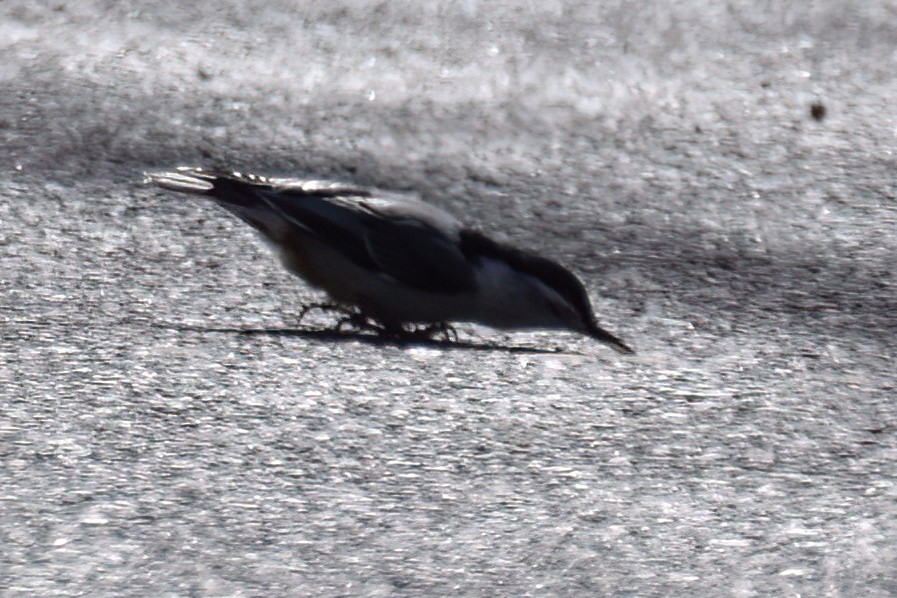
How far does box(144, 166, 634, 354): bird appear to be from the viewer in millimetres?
3764

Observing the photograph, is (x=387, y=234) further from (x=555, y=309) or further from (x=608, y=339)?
(x=608, y=339)

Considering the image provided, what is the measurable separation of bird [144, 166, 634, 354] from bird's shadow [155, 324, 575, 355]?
0.16ft

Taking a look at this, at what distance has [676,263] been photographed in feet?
12.9

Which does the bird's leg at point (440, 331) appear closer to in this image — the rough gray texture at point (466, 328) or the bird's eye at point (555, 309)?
the rough gray texture at point (466, 328)

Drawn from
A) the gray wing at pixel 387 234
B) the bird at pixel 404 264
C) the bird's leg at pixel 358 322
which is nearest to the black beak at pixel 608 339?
the bird at pixel 404 264

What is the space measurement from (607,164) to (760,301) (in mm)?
744

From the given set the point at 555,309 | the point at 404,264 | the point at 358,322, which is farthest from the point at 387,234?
the point at 555,309

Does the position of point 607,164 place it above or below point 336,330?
above

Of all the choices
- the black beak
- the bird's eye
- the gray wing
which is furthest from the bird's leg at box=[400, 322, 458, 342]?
the black beak

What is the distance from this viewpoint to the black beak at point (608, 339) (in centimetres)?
371

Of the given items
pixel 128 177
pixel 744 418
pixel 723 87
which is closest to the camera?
pixel 744 418

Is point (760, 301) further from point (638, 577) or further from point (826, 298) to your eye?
point (638, 577)

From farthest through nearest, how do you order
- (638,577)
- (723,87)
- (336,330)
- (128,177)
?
(723,87) → (128,177) → (336,330) → (638,577)

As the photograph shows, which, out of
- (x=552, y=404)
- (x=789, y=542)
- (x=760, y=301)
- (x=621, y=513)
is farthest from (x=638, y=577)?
(x=760, y=301)
